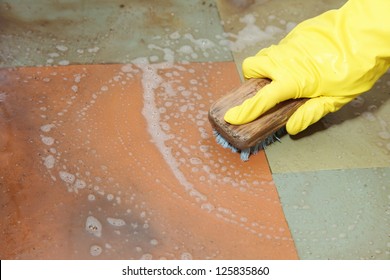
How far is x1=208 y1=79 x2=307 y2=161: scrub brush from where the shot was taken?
1.50 metres

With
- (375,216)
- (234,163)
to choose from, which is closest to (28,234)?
(234,163)

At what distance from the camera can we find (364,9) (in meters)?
1.52

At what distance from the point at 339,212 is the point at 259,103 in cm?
41

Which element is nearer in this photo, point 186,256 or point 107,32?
point 186,256

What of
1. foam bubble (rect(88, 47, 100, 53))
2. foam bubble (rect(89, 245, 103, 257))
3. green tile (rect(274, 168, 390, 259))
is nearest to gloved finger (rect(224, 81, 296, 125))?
green tile (rect(274, 168, 390, 259))

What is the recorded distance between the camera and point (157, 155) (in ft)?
5.31

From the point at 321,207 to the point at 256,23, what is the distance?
847 millimetres

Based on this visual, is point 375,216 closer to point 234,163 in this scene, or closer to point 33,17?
point 234,163

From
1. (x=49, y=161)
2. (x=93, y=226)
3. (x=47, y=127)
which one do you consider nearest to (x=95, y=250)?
(x=93, y=226)

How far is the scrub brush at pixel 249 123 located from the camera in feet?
4.94

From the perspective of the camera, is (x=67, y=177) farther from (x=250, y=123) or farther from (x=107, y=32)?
(x=107, y=32)

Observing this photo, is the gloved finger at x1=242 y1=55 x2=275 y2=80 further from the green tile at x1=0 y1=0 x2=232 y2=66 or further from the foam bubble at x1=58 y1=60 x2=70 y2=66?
the foam bubble at x1=58 y1=60 x2=70 y2=66

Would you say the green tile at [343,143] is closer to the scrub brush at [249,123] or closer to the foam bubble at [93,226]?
the scrub brush at [249,123]

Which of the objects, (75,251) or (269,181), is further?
(269,181)
